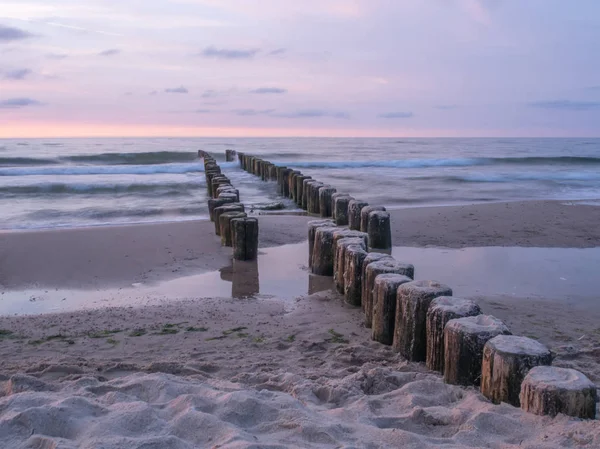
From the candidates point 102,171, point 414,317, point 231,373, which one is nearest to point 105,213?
point 231,373

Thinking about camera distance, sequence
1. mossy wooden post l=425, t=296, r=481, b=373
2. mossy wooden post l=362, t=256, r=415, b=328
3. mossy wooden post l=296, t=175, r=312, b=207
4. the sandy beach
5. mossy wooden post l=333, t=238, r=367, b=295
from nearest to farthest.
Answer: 1. the sandy beach
2. mossy wooden post l=425, t=296, r=481, b=373
3. mossy wooden post l=362, t=256, r=415, b=328
4. mossy wooden post l=333, t=238, r=367, b=295
5. mossy wooden post l=296, t=175, r=312, b=207

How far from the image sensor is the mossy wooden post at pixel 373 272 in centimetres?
470

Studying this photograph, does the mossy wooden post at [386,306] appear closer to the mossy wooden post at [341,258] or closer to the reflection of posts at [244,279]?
the mossy wooden post at [341,258]

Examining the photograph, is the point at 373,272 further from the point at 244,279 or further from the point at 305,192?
the point at 305,192

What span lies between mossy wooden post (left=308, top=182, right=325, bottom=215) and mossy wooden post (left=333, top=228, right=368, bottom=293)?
5.14 m

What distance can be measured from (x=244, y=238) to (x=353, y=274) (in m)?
2.19

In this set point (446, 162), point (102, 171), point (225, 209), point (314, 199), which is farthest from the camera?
point (446, 162)

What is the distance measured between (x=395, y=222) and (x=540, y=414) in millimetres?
7497

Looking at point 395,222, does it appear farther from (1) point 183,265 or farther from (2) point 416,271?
(1) point 183,265

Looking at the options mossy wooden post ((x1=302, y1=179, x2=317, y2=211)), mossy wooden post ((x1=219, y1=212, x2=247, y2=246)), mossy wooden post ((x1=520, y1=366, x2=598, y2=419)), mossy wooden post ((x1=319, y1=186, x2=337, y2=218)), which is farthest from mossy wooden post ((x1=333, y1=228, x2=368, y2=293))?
mossy wooden post ((x1=302, y1=179, x2=317, y2=211))

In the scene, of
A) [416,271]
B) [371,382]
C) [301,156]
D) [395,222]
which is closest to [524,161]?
[301,156]

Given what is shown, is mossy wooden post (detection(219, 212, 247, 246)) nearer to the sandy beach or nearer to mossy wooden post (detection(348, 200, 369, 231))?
the sandy beach

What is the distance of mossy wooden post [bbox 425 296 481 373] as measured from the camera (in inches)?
142

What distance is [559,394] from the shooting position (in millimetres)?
2723
